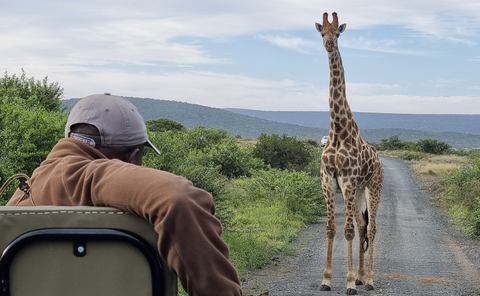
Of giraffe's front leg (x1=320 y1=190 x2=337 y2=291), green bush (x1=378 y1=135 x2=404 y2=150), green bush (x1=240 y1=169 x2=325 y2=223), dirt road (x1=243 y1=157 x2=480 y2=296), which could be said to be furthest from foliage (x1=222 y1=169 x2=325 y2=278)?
green bush (x1=378 y1=135 x2=404 y2=150)

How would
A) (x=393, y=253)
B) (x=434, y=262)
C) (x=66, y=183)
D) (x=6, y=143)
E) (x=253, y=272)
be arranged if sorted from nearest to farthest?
(x=66, y=183) → (x=6, y=143) → (x=253, y=272) → (x=434, y=262) → (x=393, y=253)

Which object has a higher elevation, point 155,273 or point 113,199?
point 113,199

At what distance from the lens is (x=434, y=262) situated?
342 inches

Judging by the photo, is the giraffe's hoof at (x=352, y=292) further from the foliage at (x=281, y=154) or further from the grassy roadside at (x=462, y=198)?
the foliage at (x=281, y=154)

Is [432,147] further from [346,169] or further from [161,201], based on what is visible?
[161,201]

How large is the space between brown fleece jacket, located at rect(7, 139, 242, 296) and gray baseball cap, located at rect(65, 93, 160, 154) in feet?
0.75

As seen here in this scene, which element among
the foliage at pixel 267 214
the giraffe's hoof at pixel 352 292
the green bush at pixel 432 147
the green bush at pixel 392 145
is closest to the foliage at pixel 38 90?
the foliage at pixel 267 214

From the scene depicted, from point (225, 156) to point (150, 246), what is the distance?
16.5 metres

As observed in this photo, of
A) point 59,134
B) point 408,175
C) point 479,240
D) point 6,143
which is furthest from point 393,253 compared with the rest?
point 408,175

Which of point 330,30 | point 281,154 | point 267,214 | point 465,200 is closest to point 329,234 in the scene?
point 330,30

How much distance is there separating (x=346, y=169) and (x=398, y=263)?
89.6 inches

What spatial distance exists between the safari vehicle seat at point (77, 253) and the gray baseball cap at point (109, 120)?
1.29ft

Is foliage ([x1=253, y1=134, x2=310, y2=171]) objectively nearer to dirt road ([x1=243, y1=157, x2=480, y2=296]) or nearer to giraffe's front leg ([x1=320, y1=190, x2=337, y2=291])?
dirt road ([x1=243, y1=157, x2=480, y2=296])

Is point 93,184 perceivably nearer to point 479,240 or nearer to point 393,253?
point 393,253
